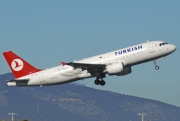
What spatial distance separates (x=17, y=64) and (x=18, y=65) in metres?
0.36

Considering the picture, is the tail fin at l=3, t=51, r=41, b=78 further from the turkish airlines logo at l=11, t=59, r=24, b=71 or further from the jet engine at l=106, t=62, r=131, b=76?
the jet engine at l=106, t=62, r=131, b=76

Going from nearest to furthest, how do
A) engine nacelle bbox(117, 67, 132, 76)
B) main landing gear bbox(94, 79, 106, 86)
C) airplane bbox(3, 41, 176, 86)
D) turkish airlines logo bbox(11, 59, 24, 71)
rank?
airplane bbox(3, 41, 176, 86)
engine nacelle bbox(117, 67, 132, 76)
main landing gear bbox(94, 79, 106, 86)
turkish airlines logo bbox(11, 59, 24, 71)

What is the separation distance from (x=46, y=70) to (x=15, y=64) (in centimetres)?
706

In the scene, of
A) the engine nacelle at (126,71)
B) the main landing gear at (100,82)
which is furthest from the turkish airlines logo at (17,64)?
the engine nacelle at (126,71)

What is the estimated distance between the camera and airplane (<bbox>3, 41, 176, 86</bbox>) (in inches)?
3472

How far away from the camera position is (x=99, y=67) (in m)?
89.9

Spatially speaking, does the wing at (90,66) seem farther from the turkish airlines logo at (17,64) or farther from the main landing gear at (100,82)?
the turkish airlines logo at (17,64)

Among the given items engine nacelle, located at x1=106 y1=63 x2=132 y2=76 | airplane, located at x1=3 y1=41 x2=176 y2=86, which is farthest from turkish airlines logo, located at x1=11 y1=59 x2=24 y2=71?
engine nacelle, located at x1=106 y1=63 x2=132 y2=76

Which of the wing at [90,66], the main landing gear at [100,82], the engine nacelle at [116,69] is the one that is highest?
the wing at [90,66]

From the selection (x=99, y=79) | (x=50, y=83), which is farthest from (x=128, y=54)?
(x=50, y=83)

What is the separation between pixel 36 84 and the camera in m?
93.7

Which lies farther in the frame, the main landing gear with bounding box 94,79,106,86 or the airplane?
the main landing gear with bounding box 94,79,106,86

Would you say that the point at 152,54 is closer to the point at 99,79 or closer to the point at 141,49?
the point at 141,49

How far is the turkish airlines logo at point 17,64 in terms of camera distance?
319ft
